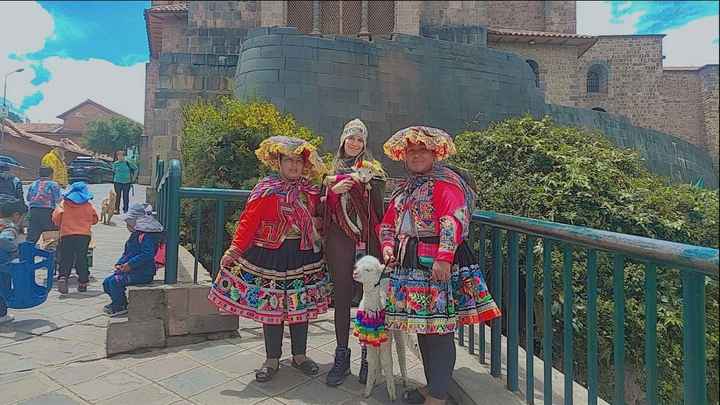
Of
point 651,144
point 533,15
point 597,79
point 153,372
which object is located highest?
point 533,15

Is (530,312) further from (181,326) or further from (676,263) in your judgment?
(181,326)

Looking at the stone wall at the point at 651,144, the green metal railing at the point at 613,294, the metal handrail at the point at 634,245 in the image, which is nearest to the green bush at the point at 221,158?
the green metal railing at the point at 613,294

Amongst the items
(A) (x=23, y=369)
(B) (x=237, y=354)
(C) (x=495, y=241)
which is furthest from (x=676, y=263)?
(A) (x=23, y=369)

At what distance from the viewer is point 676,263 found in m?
1.54

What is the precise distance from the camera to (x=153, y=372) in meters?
3.06

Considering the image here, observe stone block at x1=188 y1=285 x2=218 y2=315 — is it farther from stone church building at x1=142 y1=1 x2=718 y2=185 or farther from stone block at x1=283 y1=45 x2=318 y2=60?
stone block at x1=283 y1=45 x2=318 y2=60

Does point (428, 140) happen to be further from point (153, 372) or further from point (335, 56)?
point (335, 56)

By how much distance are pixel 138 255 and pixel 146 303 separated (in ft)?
1.78

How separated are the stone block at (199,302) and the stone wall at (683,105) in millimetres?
30287

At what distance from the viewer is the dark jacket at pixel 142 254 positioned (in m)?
3.81

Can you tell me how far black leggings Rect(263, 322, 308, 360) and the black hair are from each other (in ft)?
14.0

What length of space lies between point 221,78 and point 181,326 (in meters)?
10.6

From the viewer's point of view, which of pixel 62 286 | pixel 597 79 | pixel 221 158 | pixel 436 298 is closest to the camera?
pixel 436 298

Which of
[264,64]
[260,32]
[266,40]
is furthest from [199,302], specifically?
[260,32]
